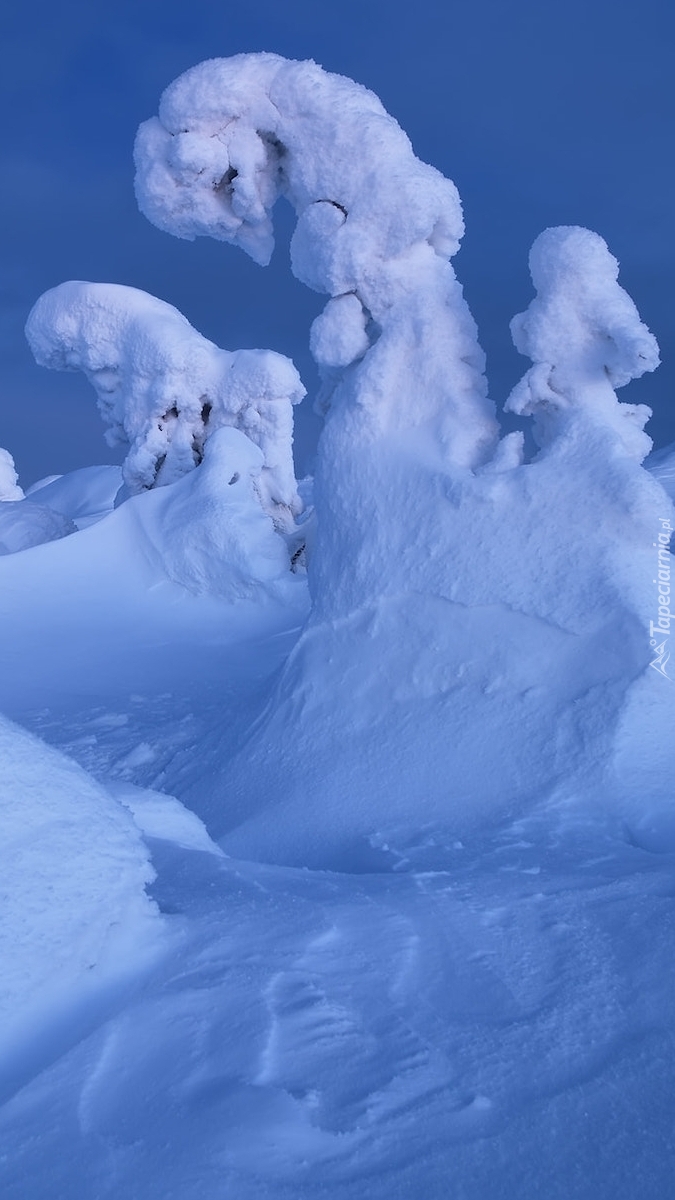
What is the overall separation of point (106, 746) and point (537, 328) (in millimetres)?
3996

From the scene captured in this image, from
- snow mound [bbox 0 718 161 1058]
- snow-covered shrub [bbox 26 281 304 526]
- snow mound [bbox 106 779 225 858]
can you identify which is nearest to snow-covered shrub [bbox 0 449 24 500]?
snow-covered shrub [bbox 26 281 304 526]

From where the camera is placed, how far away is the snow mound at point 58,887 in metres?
2.21

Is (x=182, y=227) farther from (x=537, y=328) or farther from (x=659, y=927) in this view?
(x=659, y=927)

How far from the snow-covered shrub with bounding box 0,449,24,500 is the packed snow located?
12.7 m

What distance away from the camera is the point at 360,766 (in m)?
5.00

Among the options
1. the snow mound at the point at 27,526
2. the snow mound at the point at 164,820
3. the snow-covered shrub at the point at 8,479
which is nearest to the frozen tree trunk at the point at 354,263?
the snow mound at the point at 164,820

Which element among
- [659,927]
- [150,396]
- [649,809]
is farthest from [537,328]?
[150,396]

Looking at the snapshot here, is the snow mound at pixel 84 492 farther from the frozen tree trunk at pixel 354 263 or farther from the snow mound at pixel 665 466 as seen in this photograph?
the frozen tree trunk at pixel 354 263

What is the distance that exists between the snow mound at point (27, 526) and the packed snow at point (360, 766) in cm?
289

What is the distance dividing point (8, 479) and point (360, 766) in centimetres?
1985

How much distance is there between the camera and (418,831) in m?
4.28

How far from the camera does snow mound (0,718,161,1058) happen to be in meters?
2.21

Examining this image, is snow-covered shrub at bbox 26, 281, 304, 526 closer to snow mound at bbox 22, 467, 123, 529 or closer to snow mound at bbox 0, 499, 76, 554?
snow mound at bbox 0, 499, 76, 554

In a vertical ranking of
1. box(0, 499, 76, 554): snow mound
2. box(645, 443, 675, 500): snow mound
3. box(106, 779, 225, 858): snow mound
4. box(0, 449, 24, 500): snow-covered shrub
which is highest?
box(645, 443, 675, 500): snow mound
